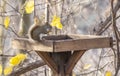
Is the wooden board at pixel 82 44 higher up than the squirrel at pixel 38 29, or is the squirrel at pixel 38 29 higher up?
the squirrel at pixel 38 29

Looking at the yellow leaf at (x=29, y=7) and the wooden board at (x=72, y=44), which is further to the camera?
the yellow leaf at (x=29, y=7)

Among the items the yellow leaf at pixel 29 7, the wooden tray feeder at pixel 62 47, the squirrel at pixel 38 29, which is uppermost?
the yellow leaf at pixel 29 7

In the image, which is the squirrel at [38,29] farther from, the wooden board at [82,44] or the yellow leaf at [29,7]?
the yellow leaf at [29,7]

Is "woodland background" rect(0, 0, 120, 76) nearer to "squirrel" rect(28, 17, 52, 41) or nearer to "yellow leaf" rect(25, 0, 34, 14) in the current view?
"yellow leaf" rect(25, 0, 34, 14)

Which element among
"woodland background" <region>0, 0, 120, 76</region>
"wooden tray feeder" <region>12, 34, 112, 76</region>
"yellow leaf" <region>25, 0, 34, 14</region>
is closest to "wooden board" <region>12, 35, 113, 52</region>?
"wooden tray feeder" <region>12, 34, 112, 76</region>

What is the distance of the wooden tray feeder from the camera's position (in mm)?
1783

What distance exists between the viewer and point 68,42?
5.85 ft

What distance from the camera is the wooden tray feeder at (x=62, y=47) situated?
5.85ft

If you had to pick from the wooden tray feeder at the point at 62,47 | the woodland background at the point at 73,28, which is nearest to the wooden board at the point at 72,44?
the wooden tray feeder at the point at 62,47

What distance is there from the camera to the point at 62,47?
1777mm

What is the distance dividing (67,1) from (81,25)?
113cm

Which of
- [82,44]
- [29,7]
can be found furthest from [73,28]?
[82,44]

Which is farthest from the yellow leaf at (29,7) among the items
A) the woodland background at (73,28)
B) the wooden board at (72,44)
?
the wooden board at (72,44)

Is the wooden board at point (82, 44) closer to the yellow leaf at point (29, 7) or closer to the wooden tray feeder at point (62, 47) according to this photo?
the wooden tray feeder at point (62, 47)
